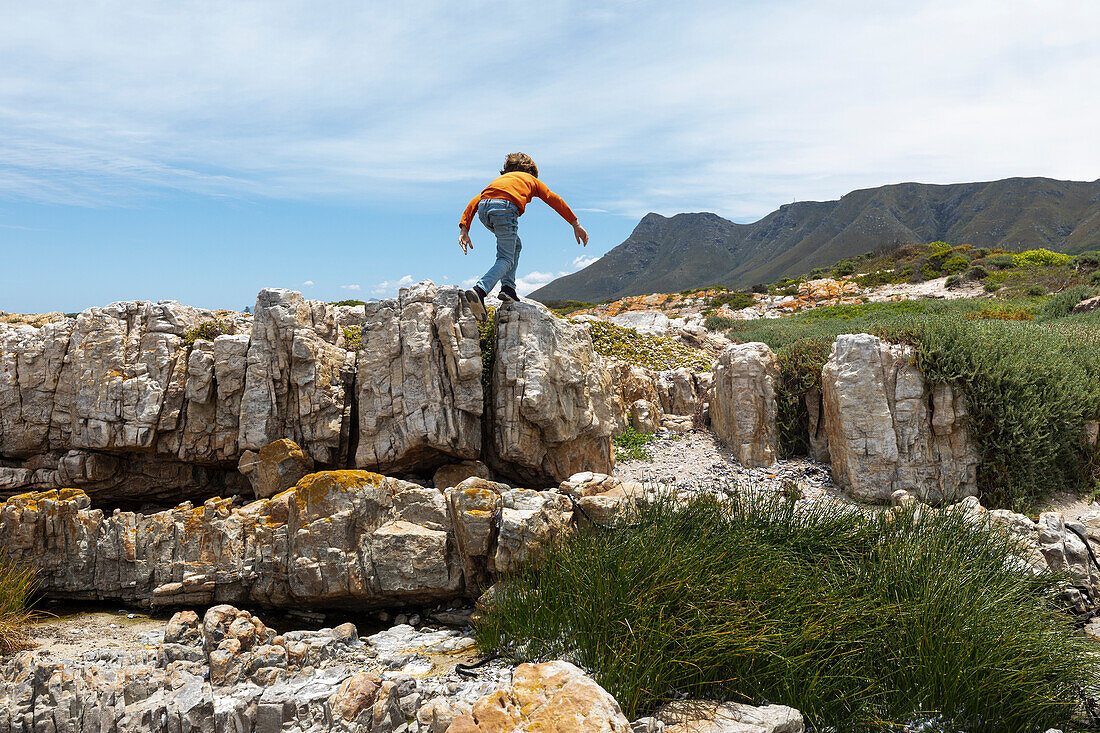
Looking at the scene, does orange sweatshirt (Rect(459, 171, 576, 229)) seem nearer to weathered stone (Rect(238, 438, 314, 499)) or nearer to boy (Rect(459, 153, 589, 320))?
boy (Rect(459, 153, 589, 320))

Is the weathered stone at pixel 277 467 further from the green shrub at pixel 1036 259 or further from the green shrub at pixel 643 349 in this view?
the green shrub at pixel 1036 259

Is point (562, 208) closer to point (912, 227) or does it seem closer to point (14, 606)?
point (14, 606)

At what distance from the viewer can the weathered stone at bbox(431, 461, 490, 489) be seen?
30.5 ft

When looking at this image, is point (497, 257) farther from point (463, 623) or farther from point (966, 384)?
point (966, 384)

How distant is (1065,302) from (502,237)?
2117cm

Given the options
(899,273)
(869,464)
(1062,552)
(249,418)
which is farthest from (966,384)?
(899,273)

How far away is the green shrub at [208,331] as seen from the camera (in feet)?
32.3

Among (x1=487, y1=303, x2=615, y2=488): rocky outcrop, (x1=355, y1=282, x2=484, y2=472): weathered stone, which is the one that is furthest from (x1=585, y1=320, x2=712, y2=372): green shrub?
(x1=355, y1=282, x2=484, y2=472): weathered stone

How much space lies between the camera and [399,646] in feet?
20.9

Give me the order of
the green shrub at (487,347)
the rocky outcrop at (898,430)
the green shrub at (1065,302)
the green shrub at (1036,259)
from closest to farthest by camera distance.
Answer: the rocky outcrop at (898,430) → the green shrub at (487,347) → the green shrub at (1065,302) → the green shrub at (1036,259)

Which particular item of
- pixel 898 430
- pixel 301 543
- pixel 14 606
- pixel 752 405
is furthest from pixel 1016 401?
pixel 14 606

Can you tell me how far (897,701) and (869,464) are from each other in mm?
5550

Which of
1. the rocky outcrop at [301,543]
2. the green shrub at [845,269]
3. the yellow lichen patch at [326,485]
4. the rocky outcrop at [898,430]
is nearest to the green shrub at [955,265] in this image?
the green shrub at [845,269]

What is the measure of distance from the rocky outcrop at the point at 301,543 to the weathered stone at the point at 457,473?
1505 millimetres
